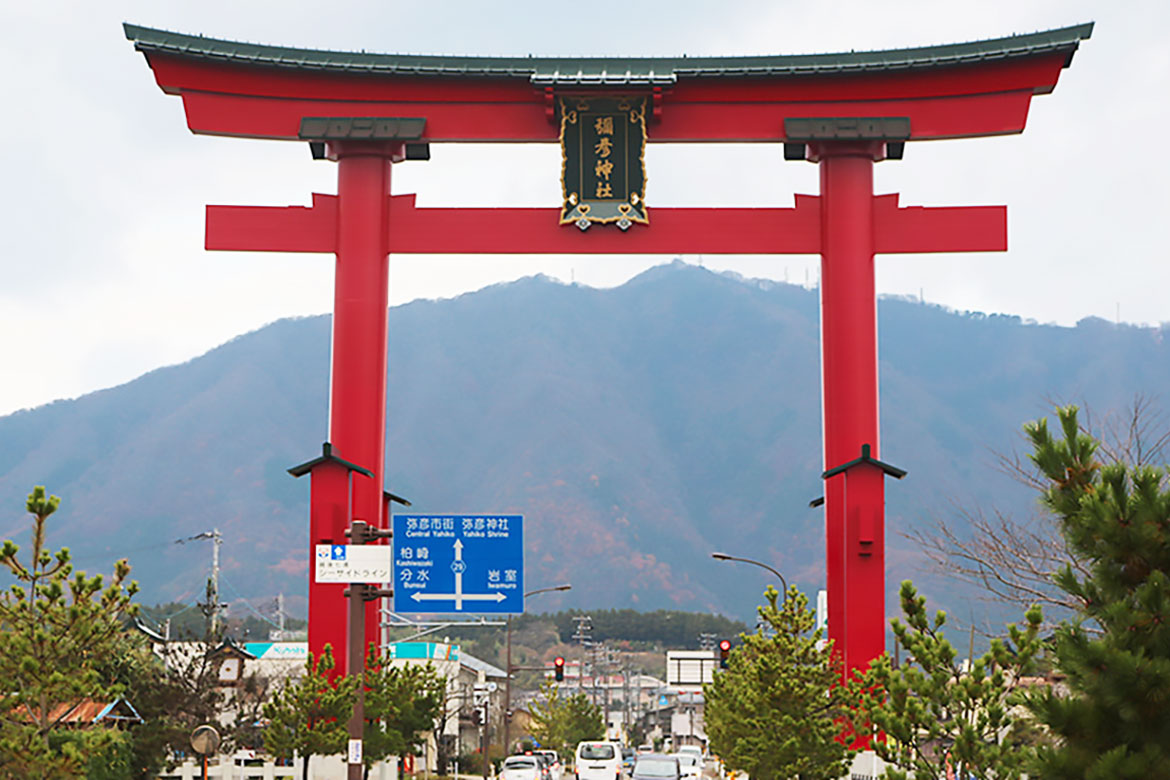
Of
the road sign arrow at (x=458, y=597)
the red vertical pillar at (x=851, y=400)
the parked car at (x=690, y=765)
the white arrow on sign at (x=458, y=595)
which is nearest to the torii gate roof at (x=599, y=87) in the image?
the red vertical pillar at (x=851, y=400)

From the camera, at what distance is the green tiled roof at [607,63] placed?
25.6 metres

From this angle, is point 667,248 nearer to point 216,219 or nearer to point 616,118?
point 616,118

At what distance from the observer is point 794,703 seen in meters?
25.2

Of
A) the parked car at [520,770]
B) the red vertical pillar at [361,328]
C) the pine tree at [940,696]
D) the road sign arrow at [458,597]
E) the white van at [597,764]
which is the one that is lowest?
the parked car at [520,770]

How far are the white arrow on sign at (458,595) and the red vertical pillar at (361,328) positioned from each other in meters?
1.87

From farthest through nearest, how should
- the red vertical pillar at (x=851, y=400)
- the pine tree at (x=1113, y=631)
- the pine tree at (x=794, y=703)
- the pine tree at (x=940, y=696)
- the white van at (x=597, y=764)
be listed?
1. the white van at (x=597, y=764)
2. the pine tree at (x=794, y=703)
3. the red vertical pillar at (x=851, y=400)
4. the pine tree at (x=940, y=696)
5. the pine tree at (x=1113, y=631)

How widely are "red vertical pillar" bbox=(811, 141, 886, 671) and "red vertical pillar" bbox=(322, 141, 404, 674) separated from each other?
326 inches

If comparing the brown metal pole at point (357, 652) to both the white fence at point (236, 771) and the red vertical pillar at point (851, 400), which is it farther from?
the white fence at point (236, 771)

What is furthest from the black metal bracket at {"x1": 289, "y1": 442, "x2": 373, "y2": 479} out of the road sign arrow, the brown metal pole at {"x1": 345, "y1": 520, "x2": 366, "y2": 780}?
the brown metal pole at {"x1": 345, "y1": 520, "x2": 366, "y2": 780}

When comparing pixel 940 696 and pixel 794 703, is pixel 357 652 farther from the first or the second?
pixel 940 696

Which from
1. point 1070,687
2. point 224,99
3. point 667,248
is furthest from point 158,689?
point 1070,687

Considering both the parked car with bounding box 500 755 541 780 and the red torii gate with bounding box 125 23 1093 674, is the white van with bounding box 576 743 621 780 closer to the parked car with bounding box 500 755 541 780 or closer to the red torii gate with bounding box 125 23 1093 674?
the parked car with bounding box 500 755 541 780

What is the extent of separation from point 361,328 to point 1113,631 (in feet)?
61.9

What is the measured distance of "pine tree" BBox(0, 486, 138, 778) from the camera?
15.9 metres
